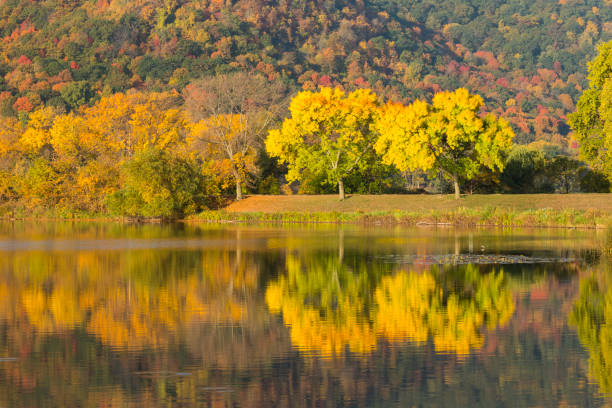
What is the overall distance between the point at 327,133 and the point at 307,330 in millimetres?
62510

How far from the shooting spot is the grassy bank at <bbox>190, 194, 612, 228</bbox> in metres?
58.9

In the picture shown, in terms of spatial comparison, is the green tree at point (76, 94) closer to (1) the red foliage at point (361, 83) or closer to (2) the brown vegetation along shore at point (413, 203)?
(1) the red foliage at point (361, 83)

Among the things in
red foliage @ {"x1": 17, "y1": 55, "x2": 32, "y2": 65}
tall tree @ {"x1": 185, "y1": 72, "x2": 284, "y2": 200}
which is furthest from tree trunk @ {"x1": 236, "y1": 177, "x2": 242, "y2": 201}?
red foliage @ {"x1": 17, "y1": 55, "x2": 32, "y2": 65}

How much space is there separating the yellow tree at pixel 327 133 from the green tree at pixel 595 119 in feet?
60.0

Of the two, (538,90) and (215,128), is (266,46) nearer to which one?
(538,90)

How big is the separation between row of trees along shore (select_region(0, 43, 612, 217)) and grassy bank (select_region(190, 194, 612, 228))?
8.41 ft

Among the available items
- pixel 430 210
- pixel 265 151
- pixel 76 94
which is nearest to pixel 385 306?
pixel 430 210

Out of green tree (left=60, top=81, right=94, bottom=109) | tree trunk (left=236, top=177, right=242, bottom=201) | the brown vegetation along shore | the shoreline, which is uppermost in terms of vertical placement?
green tree (left=60, top=81, right=94, bottom=109)

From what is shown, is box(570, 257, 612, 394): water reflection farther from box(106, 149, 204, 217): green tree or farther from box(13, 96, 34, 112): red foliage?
box(13, 96, 34, 112): red foliage

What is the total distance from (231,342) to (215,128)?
67.4 m

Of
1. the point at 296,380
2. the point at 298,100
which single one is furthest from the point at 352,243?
the point at 298,100

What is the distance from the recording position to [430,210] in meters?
65.8

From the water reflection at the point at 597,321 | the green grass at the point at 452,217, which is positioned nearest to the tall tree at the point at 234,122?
the green grass at the point at 452,217

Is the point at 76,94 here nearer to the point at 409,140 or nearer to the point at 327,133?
the point at 327,133
